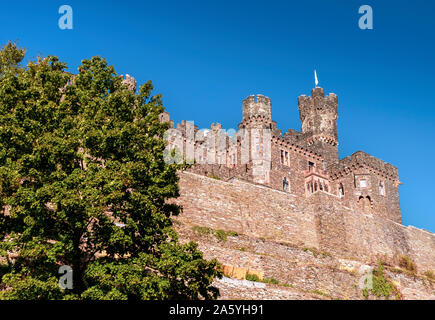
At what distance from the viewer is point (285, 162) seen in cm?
5534

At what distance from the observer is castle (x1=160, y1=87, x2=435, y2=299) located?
33281 millimetres

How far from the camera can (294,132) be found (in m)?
59.2

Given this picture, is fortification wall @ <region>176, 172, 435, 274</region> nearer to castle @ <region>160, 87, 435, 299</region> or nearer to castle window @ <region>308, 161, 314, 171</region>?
castle @ <region>160, 87, 435, 299</region>

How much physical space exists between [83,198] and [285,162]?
38755 millimetres

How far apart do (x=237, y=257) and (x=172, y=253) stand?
1302 centimetres

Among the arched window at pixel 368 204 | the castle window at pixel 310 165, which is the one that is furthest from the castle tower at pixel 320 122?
the arched window at pixel 368 204

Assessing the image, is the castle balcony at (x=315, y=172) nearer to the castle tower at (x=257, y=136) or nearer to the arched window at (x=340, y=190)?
the arched window at (x=340, y=190)

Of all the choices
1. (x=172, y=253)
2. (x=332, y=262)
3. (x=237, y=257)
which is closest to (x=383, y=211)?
(x=332, y=262)

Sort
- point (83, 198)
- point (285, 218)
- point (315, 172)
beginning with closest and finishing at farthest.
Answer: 1. point (83, 198)
2. point (285, 218)
3. point (315, 172)

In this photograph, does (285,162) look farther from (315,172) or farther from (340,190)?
(340,190)

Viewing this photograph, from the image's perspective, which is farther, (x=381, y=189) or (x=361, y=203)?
(x=381, y=189)

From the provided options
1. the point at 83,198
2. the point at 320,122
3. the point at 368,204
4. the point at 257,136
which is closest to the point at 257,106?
the point at 257,136

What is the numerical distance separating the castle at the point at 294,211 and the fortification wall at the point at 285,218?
0.10 meters

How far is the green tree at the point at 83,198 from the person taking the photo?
1850 cm
